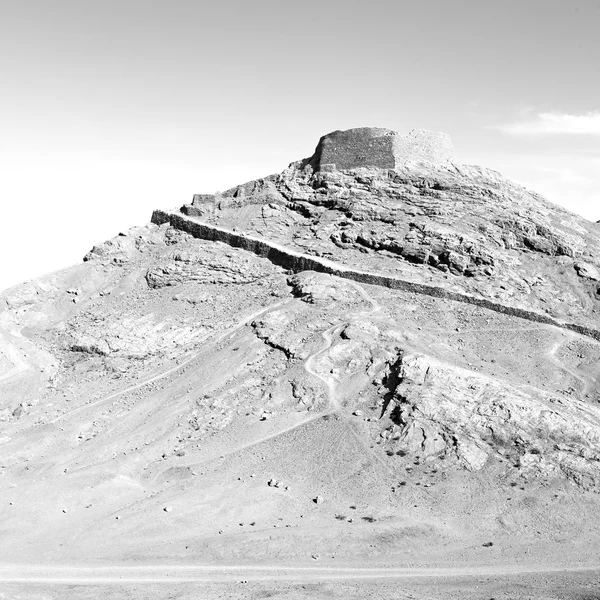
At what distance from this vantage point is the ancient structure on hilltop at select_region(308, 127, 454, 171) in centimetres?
4919

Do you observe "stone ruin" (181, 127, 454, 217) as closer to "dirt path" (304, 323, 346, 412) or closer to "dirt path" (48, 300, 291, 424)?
"dirt path" (48, 300, 291, 424)

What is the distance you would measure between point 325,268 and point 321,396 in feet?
40.2

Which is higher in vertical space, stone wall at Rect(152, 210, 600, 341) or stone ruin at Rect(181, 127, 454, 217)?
stone ruin at Rect(181, 127, 454, 217)

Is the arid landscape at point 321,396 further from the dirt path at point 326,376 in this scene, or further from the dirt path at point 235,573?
the dirt path at point 326,376

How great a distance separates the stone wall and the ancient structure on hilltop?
35.5 ft

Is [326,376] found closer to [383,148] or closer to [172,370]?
[172,370]

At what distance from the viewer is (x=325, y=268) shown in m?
42.7

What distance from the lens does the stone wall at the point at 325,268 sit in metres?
38.2

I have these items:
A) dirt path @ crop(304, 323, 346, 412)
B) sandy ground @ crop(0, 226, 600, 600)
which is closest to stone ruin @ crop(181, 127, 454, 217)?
sandy ground @ crop(0, 226, 600, 600)

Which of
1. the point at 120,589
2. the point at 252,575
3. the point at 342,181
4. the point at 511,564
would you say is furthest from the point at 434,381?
the point at 342,181

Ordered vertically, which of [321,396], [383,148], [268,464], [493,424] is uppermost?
[383,148]

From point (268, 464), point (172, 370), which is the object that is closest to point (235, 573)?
point (268, 464)

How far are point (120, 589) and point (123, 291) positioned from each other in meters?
27.9

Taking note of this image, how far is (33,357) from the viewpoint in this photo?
4084 centimetres
